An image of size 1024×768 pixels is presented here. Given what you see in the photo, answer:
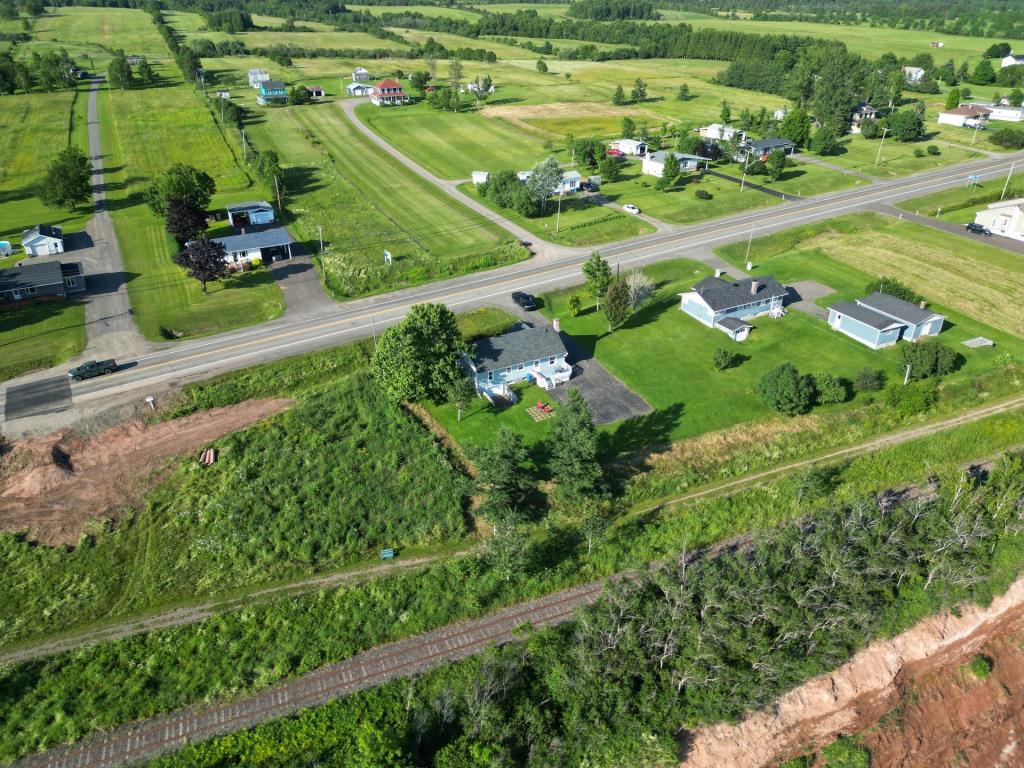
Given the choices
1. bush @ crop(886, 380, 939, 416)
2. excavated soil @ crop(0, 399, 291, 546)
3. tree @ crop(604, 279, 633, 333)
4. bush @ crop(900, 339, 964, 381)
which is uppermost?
tree @ crop(604, 279, 633, 333)

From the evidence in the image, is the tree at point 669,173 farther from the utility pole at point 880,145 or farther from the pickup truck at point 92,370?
the pickup truck at point 92,370

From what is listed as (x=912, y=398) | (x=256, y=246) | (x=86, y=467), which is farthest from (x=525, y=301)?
(x=86, y=467)

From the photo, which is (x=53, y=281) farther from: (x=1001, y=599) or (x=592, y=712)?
(x=1001, y=599)

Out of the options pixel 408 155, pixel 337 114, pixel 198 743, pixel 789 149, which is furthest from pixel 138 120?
pixel 198 743

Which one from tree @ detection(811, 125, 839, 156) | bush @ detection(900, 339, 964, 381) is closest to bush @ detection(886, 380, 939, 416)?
bush @ detection(900, 339, 964, 381)

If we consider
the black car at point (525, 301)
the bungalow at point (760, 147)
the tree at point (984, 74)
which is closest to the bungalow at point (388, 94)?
the bungalow at point (760, 147)

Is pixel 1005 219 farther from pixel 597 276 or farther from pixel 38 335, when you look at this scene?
pixel 38 335

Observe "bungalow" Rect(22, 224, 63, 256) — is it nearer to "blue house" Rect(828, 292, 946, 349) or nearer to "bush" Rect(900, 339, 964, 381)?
"blue house" Rect(828, 292, 946, 349)
